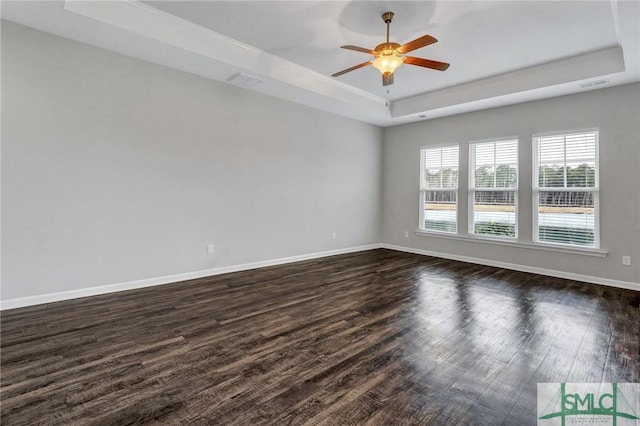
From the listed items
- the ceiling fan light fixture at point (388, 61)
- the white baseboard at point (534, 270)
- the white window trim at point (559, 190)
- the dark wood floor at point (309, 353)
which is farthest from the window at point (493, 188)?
the ceiling fan light fixture at point (388, 61)

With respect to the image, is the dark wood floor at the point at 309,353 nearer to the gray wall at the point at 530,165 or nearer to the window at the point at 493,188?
the gray wall at the point at 530,165

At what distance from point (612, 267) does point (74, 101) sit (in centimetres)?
734

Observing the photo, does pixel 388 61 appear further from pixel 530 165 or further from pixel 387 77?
pixel 530 165

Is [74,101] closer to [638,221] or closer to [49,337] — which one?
[49,337]

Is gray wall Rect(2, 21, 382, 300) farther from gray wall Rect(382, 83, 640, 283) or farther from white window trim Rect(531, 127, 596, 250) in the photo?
white window trim Rect(531, 127, 596, 250)

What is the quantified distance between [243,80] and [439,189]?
4382 mm

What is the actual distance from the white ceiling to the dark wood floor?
9.55ft

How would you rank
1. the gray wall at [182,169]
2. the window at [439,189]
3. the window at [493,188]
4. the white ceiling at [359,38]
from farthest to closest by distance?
1. the window at [439,189]
2. the window at [493,188]
3. the gray wall at [182,169]
4. the white ceiling at [359,38]

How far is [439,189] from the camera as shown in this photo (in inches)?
251

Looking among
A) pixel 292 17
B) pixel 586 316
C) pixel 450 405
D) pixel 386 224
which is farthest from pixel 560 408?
pixel 386 224

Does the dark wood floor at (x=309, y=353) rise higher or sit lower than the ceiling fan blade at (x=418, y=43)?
lower

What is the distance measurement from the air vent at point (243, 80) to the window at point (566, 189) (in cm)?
469

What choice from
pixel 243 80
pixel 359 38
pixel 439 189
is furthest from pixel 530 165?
pixel 243 80

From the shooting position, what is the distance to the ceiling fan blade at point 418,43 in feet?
9.01
